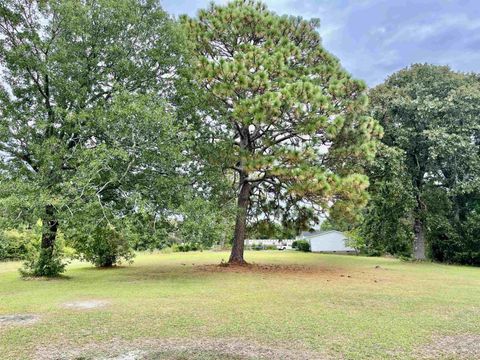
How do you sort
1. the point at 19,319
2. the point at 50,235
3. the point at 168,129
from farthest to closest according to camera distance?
the point at 50,235, the point at 168,129, the point at 19,319

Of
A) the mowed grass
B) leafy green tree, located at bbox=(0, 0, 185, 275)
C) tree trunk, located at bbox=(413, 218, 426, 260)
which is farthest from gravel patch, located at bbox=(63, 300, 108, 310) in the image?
tree trunk, located at bbox=(413, 218, 426, 260)

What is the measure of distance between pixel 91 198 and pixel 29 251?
152 inches

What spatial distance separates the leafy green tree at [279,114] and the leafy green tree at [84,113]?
2460 mm

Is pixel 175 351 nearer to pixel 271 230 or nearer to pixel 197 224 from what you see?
pixel 197 224

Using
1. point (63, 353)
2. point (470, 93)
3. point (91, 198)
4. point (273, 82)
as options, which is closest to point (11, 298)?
point (91, 198)

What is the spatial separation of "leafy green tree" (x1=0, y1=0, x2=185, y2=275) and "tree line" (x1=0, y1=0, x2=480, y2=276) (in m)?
0.04

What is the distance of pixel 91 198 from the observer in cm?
1029

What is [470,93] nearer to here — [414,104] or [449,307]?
[414,104]

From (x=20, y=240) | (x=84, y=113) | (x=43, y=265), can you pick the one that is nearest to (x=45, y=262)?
(x=43, y=265)

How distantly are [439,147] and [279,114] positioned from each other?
31.2 feet

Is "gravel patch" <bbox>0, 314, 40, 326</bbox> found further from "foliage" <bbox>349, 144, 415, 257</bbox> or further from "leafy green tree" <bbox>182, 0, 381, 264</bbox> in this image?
"foliage" <bbox>349, 144, 415, 257</bbox>

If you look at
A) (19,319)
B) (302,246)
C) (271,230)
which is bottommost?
(19,319)

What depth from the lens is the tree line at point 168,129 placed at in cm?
1045

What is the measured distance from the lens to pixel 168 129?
34.9ft
